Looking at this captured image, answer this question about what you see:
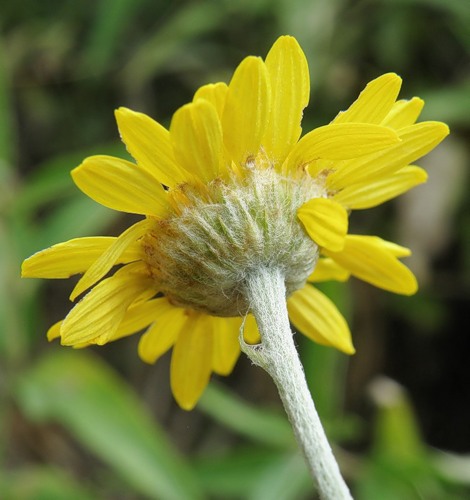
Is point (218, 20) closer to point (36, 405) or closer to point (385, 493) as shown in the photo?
point (36, 405)

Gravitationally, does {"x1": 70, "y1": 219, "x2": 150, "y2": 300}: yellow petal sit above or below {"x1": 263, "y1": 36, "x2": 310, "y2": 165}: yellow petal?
below

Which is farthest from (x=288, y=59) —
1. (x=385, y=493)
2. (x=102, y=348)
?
(x=102, y=348)

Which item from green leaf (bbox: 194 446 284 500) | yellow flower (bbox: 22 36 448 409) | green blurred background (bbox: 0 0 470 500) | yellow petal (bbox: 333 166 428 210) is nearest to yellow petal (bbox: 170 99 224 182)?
yellow flower (bbox: 22 36 448 409)

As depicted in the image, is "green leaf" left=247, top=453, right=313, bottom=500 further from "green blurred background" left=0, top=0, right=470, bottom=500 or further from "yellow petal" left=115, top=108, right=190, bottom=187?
"yellow petal" left=115, top=108, right=190, bottom=187

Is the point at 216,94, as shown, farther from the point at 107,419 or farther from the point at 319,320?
the point at 107,419

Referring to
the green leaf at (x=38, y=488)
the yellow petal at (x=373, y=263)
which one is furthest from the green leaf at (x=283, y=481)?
the yellow petal at (x=373, y=263)

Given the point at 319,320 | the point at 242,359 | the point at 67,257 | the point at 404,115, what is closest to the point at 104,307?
the point at 67,257
